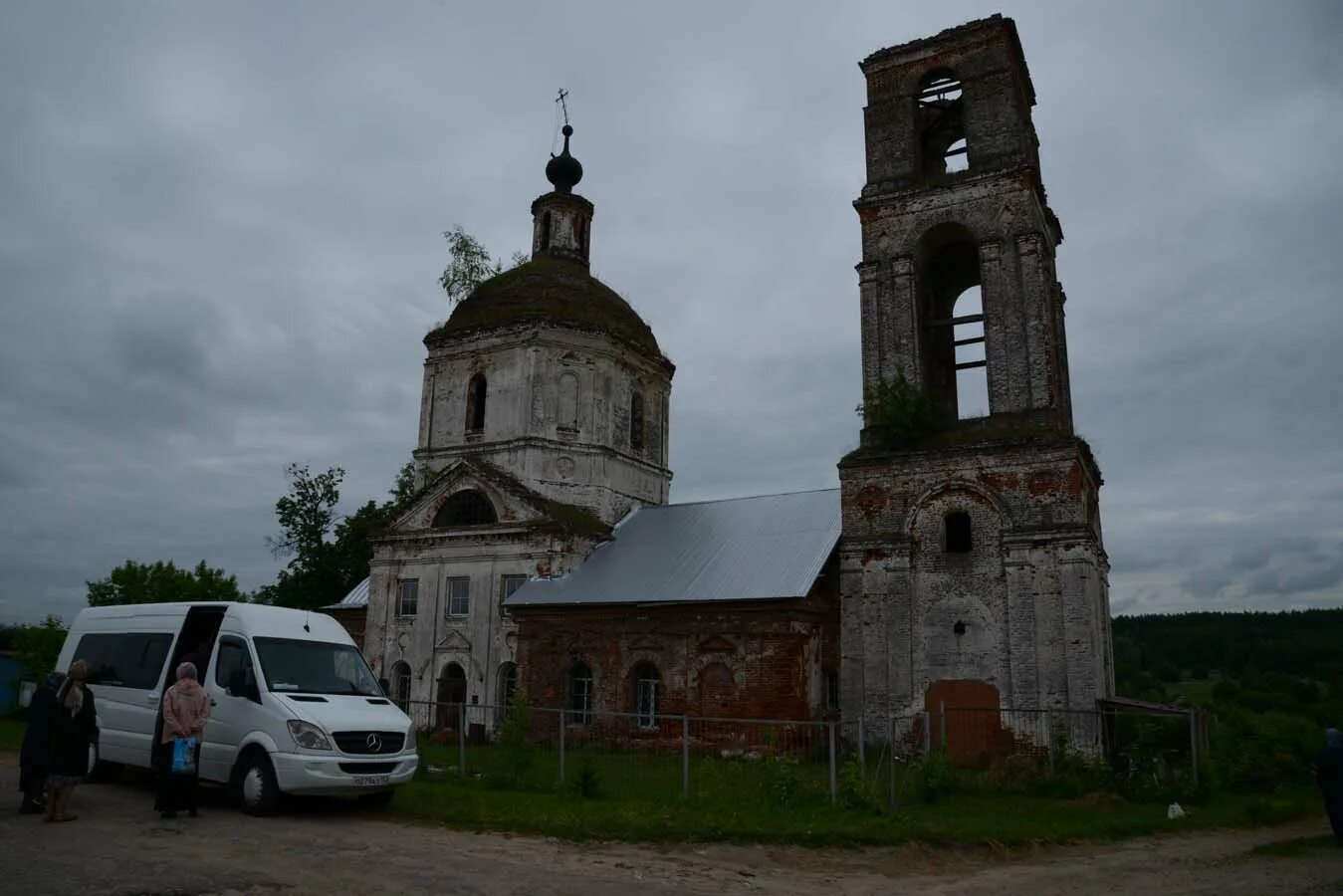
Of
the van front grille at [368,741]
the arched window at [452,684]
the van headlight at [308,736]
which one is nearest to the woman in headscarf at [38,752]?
the van headlight at [308,736]

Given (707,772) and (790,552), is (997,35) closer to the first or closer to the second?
(790,552)

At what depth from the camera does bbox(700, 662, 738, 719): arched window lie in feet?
64.8

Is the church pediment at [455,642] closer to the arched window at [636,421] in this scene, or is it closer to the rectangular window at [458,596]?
the rectangular window at [458,596]

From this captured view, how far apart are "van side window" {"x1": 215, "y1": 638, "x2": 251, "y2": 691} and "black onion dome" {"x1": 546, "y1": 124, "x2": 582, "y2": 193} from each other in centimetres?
2273

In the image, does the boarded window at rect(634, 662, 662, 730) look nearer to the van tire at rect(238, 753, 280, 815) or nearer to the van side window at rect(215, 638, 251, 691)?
the van side window at rect(215, 638, 251, 691)

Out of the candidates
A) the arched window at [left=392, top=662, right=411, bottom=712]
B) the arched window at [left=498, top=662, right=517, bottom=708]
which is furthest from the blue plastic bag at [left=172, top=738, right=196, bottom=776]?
the arched window at [left=392, top=662, right=411, bottom=712]

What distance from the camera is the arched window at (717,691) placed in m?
19.8

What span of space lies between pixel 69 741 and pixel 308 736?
231cm

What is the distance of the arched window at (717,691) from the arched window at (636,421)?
971 centimetres

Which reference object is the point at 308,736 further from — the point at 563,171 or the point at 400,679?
the point at 563,171

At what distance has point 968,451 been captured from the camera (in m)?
18.1

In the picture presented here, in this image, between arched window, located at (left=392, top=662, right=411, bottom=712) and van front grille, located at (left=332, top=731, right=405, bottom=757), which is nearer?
van front grille, located at (left=332, top=731, right=405, bottom=757)

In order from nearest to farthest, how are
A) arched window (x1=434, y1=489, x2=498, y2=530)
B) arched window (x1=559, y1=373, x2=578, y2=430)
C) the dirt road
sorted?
the dirt road, arched window (x1=434, y1=489, x2=498, y2=530), arched window (x1=559, y1=373, x2=578, y2=430)

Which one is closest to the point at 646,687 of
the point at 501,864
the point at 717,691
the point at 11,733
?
the point at 717,691
